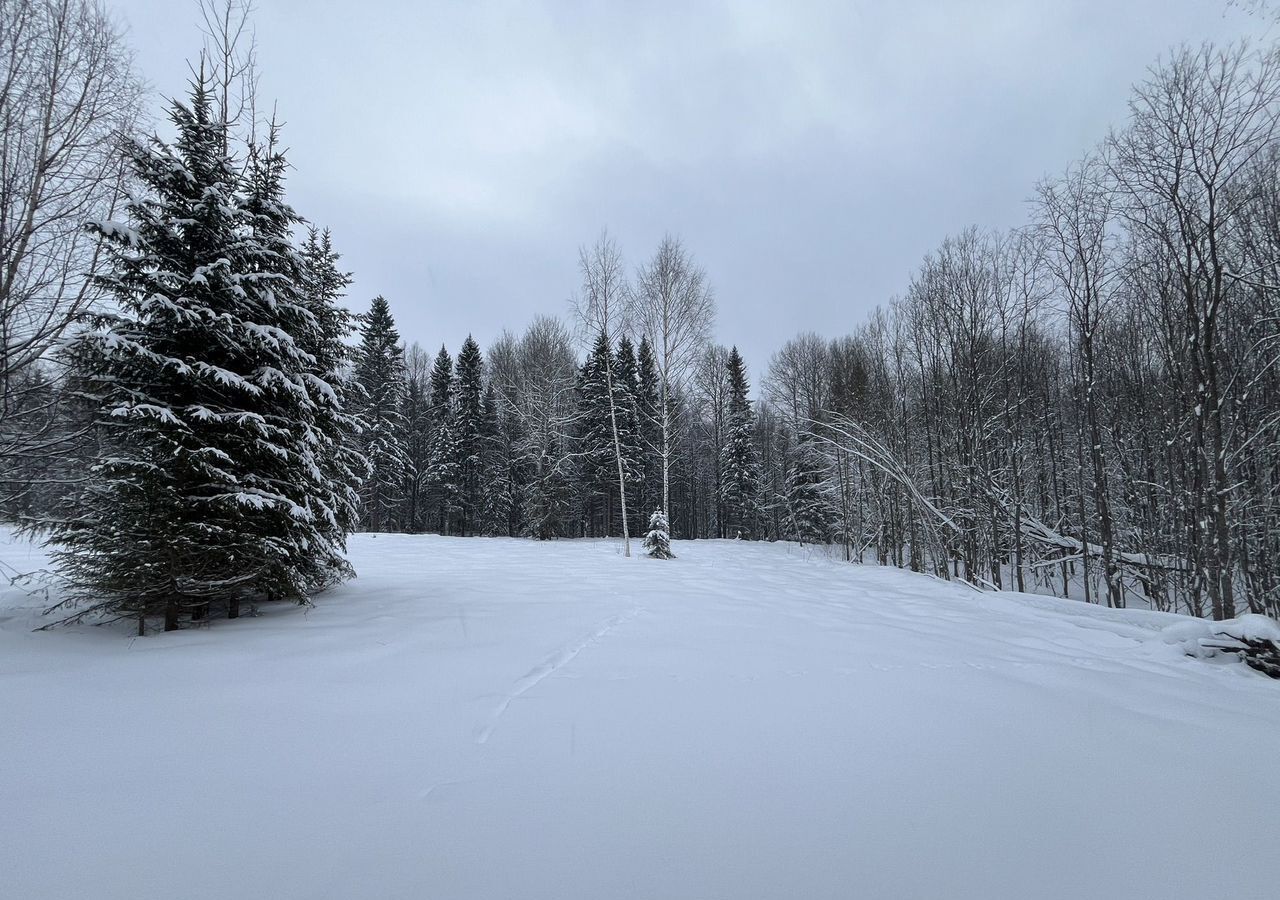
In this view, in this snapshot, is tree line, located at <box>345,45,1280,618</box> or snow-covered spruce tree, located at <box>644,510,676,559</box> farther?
snow-covered spruce tree, located at <box>644,510,676,559</box>

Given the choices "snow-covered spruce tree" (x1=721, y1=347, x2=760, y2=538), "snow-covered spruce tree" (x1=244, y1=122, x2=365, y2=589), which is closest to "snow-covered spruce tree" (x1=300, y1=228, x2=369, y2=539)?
"snow-covered spruce tree" (x1=244, y1=122, x2=365, y2=589)

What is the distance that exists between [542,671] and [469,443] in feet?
88.9

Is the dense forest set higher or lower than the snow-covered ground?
higher

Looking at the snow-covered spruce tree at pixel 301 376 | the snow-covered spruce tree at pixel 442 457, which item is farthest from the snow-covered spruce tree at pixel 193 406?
the snow-covered spruce tree at pixel 442 457

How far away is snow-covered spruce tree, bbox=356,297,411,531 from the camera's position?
24594mm

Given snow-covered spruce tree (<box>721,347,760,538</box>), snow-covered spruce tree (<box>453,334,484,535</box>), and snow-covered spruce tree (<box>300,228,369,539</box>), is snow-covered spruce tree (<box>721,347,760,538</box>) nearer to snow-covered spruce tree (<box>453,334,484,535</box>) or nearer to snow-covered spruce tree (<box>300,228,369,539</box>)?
snow-covered spruce tree (<box>453,334,484,535</box>)

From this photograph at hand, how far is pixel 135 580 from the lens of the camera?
425cm

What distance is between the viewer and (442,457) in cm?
2816

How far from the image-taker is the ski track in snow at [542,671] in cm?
246

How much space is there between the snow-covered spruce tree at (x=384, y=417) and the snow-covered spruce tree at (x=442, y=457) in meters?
1.62

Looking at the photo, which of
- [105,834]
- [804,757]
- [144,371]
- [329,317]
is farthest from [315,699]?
[329,317]

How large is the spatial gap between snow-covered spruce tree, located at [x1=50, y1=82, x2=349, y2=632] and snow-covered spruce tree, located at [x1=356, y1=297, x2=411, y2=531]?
20.3 m

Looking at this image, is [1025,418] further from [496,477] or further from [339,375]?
[496,477]

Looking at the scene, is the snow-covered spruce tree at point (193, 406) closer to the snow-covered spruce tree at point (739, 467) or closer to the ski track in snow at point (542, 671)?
the ski track in snow at point (542, 671)
